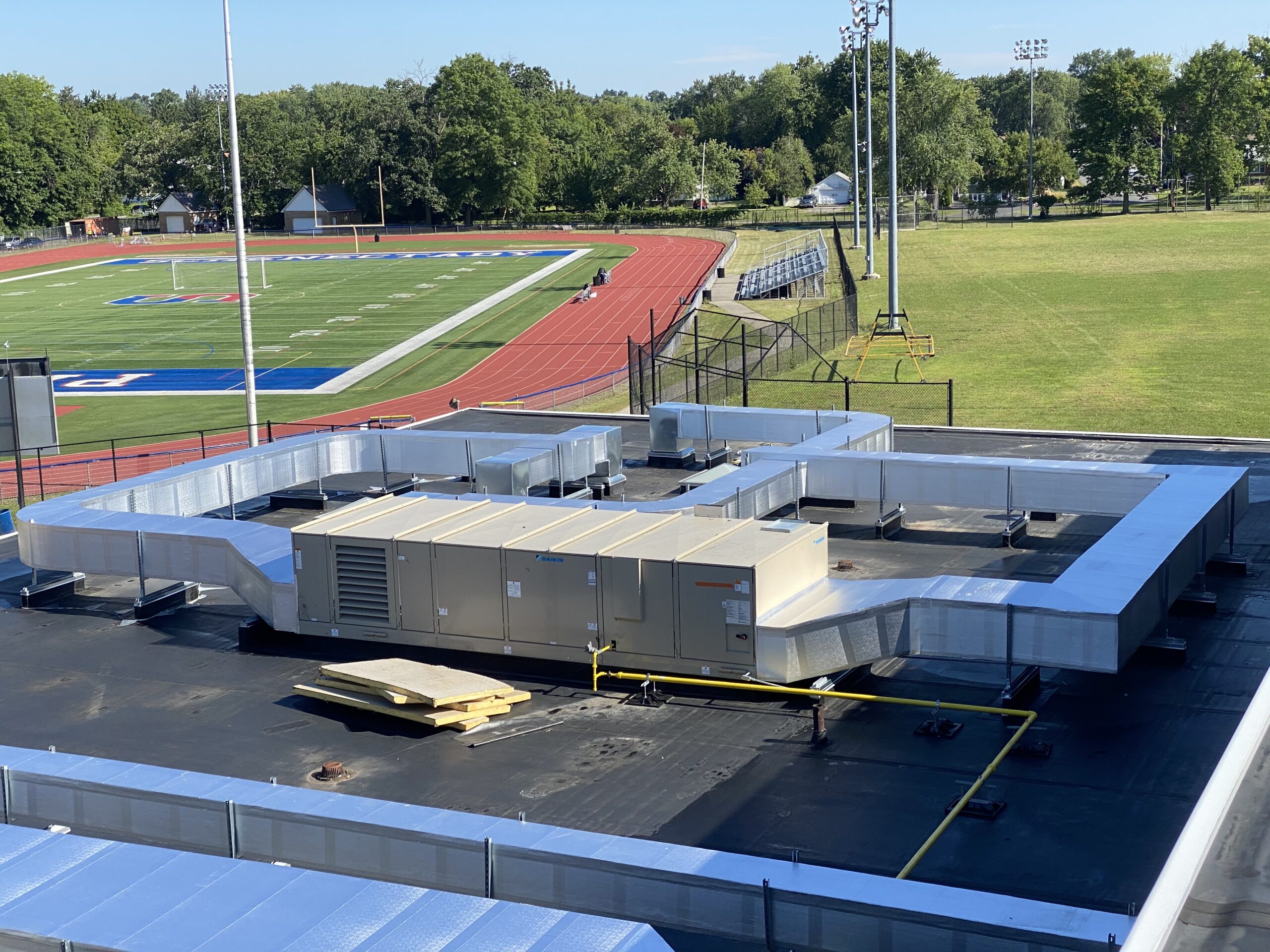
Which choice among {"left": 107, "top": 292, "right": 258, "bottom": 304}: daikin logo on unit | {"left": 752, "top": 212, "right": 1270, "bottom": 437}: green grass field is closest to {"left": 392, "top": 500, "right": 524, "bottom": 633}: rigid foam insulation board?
{"left": 752, "top": 212, "right": 1270, "bottom": 437}: green grass field

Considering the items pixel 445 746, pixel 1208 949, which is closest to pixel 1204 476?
pixel 445 746

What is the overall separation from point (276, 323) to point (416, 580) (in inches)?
2965

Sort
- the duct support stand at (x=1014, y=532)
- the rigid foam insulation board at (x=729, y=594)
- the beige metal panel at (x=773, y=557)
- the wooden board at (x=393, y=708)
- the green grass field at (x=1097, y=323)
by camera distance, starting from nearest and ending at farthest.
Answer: the wooden board at (x=393, y=708) < the rigid foam insulation board at (x=729, y=594) < the beige metal panel at (x=773, y=557) < the duct support stand at (x=1014, y=532) < the green grass field at (x=1097, y=323)

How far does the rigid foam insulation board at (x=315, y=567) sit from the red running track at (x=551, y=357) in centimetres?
1727

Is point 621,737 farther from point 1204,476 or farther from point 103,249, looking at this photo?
point 103,249

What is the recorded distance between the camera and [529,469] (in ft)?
111

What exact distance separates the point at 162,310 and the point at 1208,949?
104m

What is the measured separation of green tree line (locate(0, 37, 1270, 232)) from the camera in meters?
156

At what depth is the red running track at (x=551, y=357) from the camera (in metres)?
51.0

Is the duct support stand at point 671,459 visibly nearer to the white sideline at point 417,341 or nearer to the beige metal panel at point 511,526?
the beige metal panel at point 511,526

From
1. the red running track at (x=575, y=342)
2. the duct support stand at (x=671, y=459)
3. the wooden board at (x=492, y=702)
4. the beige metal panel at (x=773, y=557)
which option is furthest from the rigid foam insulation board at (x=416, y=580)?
the red running track at (x=575, y=342)

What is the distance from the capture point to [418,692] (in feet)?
69.3

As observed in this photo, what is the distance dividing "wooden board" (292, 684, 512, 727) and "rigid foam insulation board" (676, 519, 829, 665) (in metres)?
3.12

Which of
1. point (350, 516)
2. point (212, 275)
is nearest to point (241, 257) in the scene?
point (350, 516)
